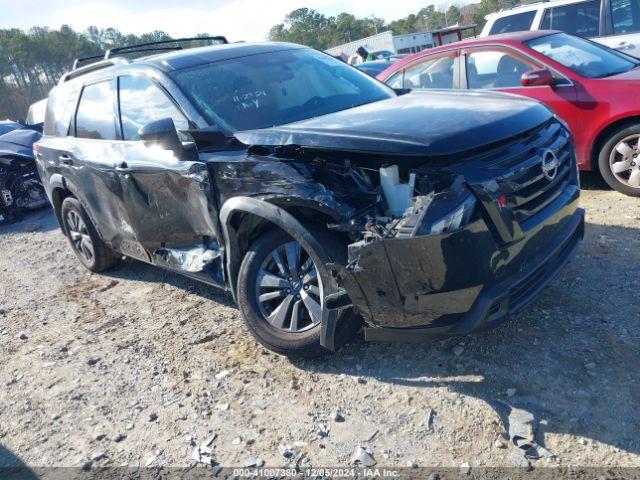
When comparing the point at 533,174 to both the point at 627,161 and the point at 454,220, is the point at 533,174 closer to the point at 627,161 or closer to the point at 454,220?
the point at 454,220

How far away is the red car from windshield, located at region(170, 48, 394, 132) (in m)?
2.29

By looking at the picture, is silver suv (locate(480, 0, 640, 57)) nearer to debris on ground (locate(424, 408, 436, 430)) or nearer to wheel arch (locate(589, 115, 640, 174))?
wheel arch (locate(589, 115, 640, 174))

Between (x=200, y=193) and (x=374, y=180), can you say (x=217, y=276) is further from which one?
(x=374, y=180)

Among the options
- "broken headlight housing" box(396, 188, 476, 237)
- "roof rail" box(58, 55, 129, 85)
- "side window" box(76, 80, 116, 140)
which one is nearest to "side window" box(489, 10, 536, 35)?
"roof rail" box(58, 55, 129, 85)

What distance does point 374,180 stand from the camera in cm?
288

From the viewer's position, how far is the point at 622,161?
539 centimetres

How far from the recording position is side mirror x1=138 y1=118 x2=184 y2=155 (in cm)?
342

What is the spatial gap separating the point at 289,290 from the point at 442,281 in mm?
1087

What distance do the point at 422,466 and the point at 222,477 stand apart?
0.96m

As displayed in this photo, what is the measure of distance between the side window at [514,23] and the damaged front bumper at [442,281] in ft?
20.9

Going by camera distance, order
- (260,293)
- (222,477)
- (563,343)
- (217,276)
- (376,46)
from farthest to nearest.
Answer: (376,46) → (217,276) → (260,293) → (563,343) → (222,477)

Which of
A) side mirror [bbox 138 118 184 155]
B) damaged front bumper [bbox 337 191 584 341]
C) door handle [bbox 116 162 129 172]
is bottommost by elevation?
damaged front bumper [bbox 337 191 584 341]

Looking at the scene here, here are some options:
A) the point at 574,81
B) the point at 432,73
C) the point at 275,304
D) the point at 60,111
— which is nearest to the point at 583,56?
the point at 574,81

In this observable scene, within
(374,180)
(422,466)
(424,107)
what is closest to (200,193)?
(374,180)
